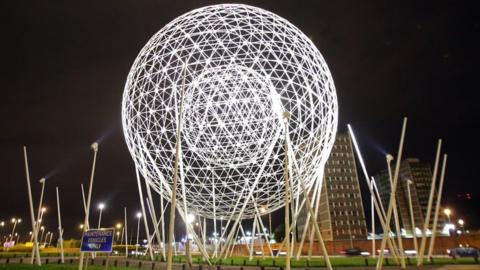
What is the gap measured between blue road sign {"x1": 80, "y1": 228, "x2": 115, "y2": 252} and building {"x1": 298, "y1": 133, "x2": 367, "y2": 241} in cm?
12084

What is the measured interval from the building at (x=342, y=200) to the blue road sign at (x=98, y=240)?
121 meters

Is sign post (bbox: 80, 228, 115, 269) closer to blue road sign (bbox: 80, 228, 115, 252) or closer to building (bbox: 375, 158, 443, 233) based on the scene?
blue road sign (bbox: 80, 228, 115, 252)

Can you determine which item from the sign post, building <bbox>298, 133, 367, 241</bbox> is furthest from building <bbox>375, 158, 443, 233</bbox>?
the sign post

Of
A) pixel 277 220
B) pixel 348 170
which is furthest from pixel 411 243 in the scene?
pixel 277 220

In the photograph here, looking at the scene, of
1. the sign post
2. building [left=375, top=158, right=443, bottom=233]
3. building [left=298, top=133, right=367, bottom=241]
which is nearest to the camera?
the sign post

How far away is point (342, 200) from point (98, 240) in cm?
12756

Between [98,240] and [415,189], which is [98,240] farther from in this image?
[415,189]

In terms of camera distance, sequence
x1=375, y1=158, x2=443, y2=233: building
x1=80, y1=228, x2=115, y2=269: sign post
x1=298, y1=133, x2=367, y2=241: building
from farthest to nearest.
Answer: x1=375, y1=158, x2=443, y2=233: building, x1=298, y1=133, x2=367, y2=241: building, x1=80, y1=228, x2=115, y2=269: sign post

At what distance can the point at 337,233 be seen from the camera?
12538cm

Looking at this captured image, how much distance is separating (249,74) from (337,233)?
362 feet

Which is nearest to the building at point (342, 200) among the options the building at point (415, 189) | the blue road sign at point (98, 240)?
the building at point (415, 189)

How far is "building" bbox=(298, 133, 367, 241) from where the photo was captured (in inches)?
4973

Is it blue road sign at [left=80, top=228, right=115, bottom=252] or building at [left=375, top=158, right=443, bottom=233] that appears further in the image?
building at [left=375, top=158, right=443, bottom=233]

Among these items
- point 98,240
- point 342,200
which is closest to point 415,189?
point 342,200
